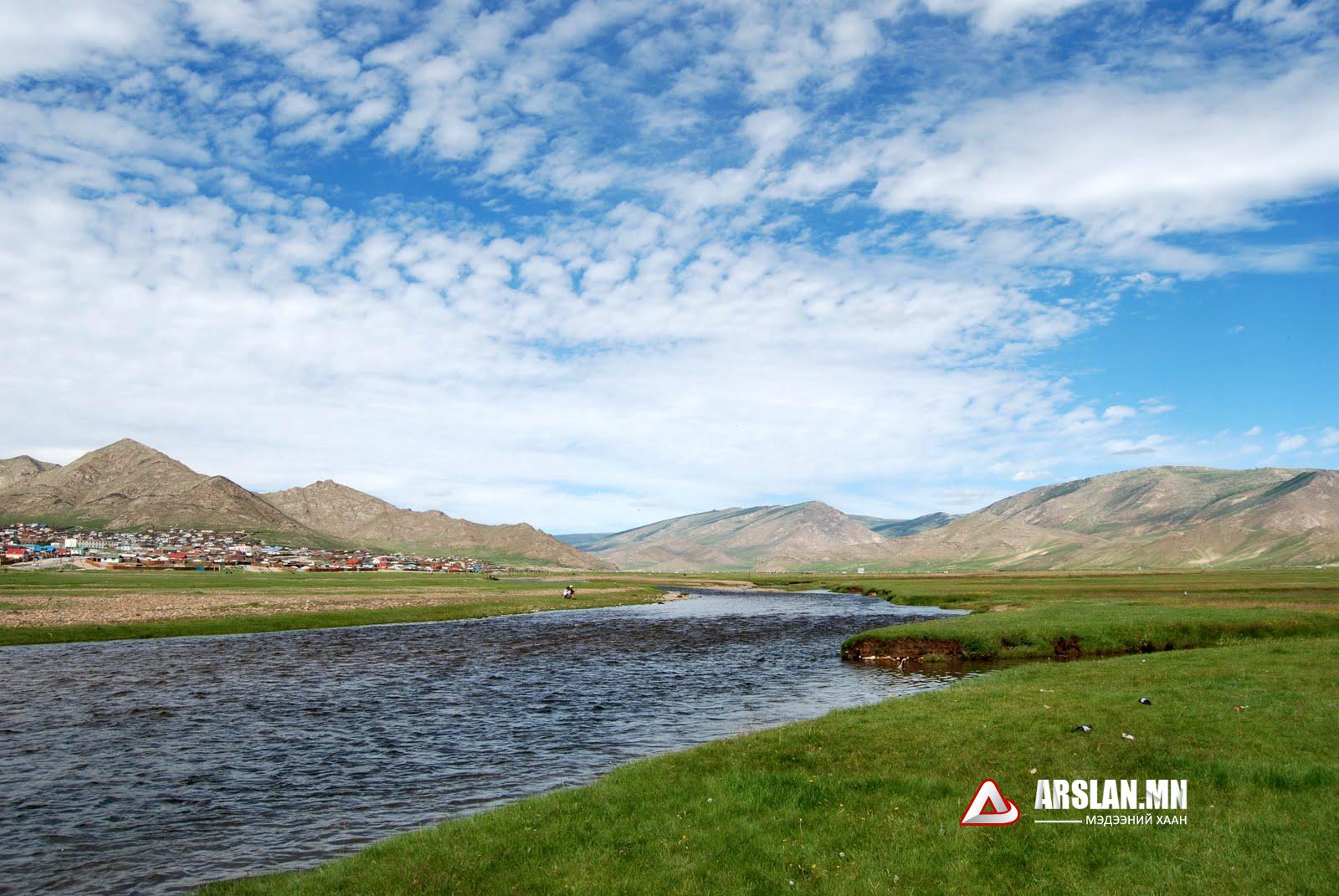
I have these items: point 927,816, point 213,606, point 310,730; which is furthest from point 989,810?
point 213,606

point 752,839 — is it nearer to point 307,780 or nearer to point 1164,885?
point 1164,885

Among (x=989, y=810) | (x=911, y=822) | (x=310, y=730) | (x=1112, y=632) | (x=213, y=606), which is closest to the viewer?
(x=911, y=822)

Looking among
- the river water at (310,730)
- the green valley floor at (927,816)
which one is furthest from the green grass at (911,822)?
the river water at (310,730)

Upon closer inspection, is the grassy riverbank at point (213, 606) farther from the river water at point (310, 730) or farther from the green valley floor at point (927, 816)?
the green valley floor at point (927, 816)

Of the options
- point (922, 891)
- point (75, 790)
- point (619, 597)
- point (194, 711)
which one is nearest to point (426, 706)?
point (194, 711)

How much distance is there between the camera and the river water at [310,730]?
18984 mm

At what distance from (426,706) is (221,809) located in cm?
1488

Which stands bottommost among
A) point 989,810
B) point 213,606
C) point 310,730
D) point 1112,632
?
point 310,730

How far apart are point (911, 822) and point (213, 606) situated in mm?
90749

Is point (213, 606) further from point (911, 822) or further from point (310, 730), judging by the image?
point (911, 822)

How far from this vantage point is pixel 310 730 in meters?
31.0

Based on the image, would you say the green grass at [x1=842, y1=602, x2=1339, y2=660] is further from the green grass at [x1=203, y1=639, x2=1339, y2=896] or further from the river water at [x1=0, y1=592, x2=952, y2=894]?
the green grass at [x1=203, y1=639, x2=1339, y2=896]

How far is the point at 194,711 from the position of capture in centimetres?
3419

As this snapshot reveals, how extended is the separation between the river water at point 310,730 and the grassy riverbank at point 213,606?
5921 millimetres
